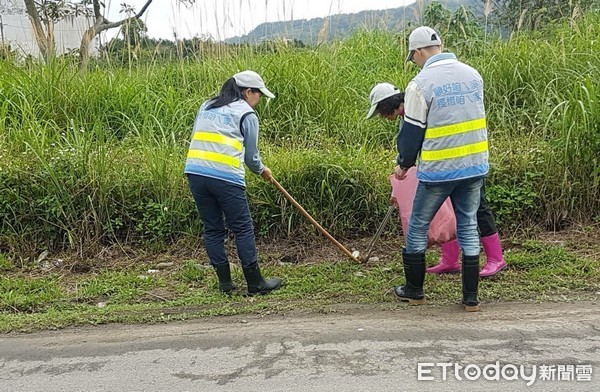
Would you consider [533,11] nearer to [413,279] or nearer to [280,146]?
[280,146]

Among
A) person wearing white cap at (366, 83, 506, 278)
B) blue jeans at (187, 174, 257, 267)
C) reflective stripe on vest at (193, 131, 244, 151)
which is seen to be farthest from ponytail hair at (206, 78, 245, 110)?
person wearing white cap at (366, 83, 506, 278)

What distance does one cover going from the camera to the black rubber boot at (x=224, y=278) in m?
4.27

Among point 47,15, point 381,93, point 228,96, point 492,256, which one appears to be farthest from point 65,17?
point 492,256

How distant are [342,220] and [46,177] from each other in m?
2.75

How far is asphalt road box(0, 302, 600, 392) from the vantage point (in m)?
2.89

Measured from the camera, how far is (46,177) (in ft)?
17.0

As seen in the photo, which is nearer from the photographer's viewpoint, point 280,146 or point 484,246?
point 484,246

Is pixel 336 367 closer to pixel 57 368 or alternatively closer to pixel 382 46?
pixel 57 368

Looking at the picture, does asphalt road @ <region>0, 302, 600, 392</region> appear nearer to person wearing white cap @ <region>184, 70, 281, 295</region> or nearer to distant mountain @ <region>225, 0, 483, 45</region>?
person wearing white cap @ <region>184, 70, 281, 295</region>

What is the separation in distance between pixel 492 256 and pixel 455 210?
2.72 feet

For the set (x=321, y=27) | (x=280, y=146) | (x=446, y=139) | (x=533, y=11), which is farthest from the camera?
(x=533, y=11)

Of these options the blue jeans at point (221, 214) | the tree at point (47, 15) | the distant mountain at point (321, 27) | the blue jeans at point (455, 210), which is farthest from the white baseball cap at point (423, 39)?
the tree at point (47, 15)

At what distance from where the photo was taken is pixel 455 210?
12.3 feet

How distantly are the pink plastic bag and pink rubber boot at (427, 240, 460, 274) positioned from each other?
1.07ft
